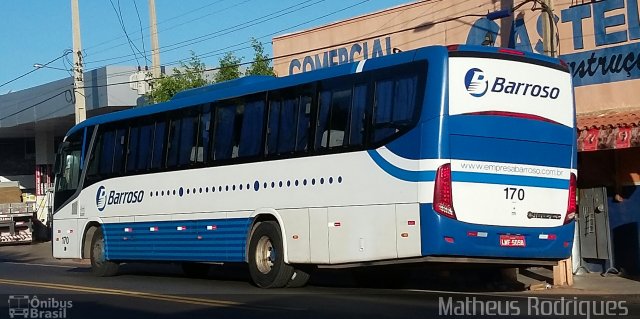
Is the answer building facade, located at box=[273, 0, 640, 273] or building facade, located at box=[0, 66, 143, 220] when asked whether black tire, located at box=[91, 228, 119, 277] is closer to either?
building facade, located at box=[273, 0, 640, 273]

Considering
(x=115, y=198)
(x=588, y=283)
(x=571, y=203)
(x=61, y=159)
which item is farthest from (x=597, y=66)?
(x=61, y=159)

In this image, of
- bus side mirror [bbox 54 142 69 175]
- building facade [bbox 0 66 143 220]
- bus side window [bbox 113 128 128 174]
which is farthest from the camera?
building facade [bbox 0 66 143 220]

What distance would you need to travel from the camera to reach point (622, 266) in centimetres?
1859

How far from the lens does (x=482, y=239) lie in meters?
12.6

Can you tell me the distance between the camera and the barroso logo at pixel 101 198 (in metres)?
20.0

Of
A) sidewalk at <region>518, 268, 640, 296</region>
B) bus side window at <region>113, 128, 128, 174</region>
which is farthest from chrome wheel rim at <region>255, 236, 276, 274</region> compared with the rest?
bus side window at <region>113, 128, 128, 174</region>

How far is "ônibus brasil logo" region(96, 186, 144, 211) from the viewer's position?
18.9 m

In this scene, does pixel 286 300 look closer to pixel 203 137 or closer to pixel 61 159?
pixel 203 137

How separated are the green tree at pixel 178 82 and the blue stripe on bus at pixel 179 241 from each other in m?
11.2

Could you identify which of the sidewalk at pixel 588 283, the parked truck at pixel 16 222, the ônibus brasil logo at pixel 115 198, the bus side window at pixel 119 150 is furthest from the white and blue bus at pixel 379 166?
the parked truck at pixel 16 222

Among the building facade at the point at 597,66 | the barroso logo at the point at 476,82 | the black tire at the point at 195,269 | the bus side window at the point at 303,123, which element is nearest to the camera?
the barroso logo at the point at 476,82

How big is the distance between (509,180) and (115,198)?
974 cm

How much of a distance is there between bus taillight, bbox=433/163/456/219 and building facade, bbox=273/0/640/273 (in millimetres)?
4510

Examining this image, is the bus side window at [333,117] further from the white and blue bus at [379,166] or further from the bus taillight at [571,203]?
the bus taillight at [571,203]
